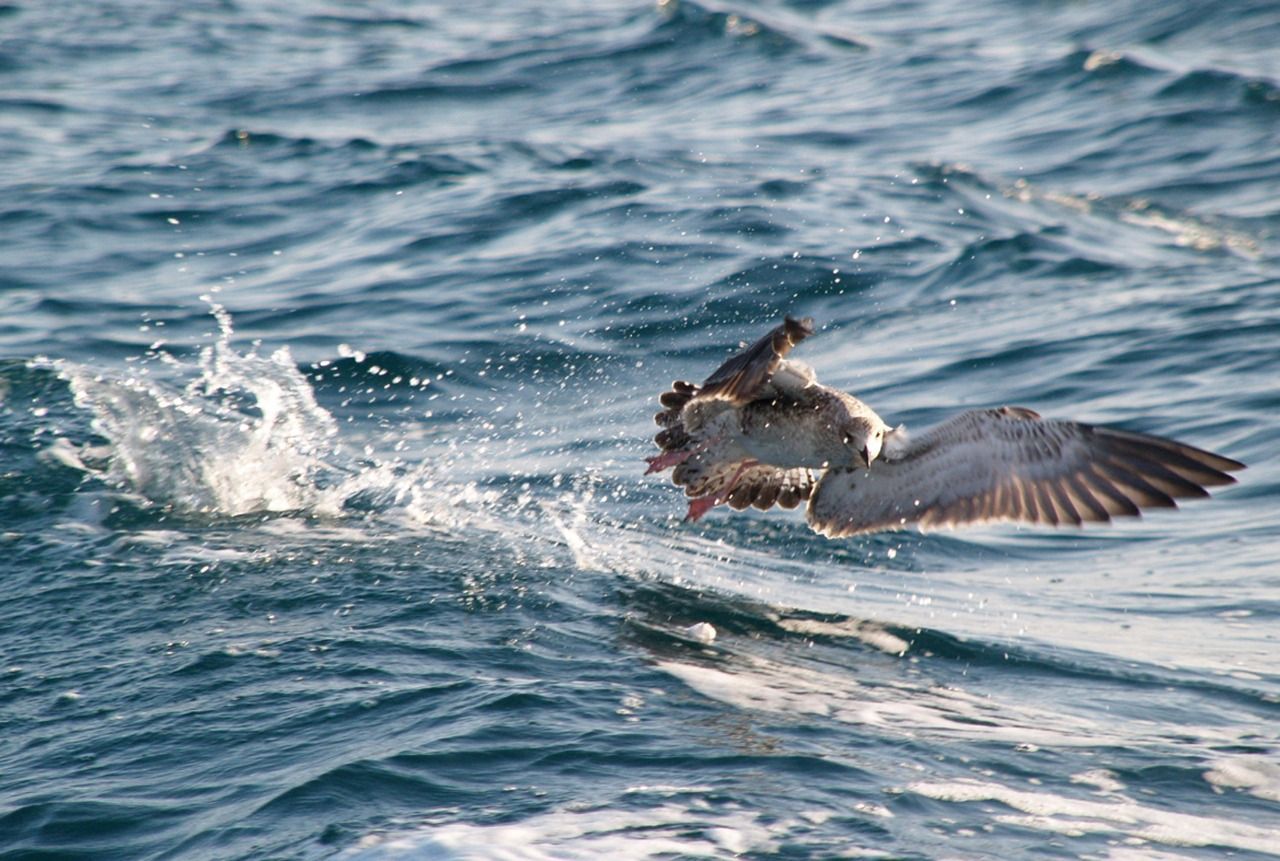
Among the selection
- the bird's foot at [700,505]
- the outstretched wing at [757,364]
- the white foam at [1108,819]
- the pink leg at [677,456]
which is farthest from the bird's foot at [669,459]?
the white foam at [1108,819]

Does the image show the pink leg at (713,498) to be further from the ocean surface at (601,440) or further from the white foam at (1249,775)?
the white foam at (1249,775)

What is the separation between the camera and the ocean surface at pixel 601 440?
15.3 ft

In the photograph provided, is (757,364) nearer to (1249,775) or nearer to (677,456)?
(677,456)

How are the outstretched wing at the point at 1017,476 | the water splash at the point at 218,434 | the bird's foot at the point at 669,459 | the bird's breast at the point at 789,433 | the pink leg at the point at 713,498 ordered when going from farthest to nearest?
the water splash at the point at 218,434, the pink leg at the point at 713,498, the bird's foot at the point at 669,459, the bird's breast at the point at 789,433, the outstretched wing at the point at 1017,476

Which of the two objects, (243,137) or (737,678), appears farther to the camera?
(243,137)

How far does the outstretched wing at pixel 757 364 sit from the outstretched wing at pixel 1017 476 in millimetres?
1064

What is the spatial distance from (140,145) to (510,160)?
11.3 feet

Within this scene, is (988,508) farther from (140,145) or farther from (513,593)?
(140,145)

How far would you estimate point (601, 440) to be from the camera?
329 inches

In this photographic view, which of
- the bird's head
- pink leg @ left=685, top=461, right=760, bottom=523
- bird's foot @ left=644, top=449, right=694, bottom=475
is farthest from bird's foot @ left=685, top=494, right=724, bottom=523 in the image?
the bird's head

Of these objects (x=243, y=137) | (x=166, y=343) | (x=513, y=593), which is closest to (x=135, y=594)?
(x=513, y=593)

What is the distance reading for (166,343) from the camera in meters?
9.52

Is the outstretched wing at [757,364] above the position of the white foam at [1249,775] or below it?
above

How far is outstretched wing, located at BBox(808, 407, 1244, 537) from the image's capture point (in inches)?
217
